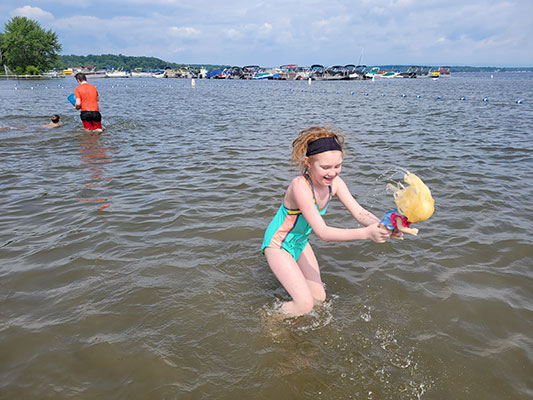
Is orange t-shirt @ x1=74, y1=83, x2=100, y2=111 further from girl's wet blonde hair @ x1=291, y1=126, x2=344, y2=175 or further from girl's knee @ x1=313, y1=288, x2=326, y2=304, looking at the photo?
girl's knee @ x1=313, y1=288, x2=326, y2=304

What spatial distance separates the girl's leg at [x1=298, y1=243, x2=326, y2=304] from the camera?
12.6 feet

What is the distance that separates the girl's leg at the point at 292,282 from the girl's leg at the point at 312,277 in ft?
0.75

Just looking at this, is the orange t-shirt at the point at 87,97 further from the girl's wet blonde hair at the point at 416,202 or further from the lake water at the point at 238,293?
the girl's wet blonde hair at the point at 416,202

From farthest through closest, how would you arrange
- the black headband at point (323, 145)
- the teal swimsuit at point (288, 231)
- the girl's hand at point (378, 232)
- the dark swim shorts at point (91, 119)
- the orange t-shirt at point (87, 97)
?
the dark swim shorts at point (91, 119) → the orange t-shirt at point (87, 97) → the teal swimsuit at point (288, 231) → the black headband at point (323, 145) → the girl's hand at point (378, 232)

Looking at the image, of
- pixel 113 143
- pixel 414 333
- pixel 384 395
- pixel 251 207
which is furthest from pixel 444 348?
pixel 113 143

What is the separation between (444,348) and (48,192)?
721 centimetres

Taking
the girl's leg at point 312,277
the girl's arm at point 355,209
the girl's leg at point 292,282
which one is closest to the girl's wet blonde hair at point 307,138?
the girl's arm at point 355,209

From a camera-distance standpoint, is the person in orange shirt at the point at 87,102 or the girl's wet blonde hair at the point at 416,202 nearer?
the girl's wet blonde hair at the point at 416,202

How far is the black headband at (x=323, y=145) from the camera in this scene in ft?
10.6

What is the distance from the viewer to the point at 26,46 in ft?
266

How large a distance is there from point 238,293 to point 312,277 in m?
0.90

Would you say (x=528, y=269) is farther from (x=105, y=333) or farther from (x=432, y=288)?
(x=105, y=333)

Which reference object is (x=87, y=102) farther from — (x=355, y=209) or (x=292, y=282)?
(x=355, y=209)

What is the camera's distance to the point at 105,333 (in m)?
3.24
